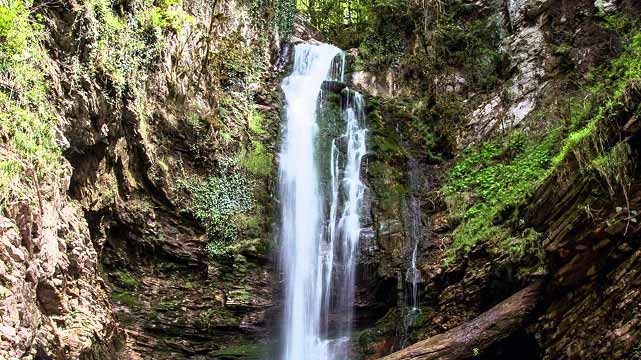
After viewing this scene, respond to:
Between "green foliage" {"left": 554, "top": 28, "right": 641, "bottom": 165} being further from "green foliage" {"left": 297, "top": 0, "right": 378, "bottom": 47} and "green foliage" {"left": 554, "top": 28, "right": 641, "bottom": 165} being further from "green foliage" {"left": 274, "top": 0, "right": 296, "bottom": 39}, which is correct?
"green foliage" {"left": 297, "top": 0, "right": 378, "bottom": 47}

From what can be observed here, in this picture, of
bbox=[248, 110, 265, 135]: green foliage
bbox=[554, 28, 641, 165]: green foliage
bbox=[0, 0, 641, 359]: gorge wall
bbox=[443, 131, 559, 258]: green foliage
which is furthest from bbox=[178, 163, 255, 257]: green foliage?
bbox=[554, 28, 641, 165]: green foliage

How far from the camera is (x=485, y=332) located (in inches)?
290

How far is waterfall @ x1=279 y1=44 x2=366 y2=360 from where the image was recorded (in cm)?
1088

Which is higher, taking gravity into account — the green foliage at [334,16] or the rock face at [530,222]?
the green foliage at [334,16]

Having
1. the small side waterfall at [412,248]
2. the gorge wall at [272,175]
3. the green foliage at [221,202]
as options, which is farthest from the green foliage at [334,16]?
the green foliage at [221,202]

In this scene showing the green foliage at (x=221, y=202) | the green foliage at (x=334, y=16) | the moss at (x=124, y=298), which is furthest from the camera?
the green foliage at (x=334, y=16)

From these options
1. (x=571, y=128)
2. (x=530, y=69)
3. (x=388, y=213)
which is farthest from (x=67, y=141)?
(x=530, y=69)

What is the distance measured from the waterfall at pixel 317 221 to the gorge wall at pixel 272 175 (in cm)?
33

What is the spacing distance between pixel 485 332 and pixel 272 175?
22.7 ft

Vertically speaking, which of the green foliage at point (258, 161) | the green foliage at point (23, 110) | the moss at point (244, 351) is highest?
the green foliage at point (258, 161)

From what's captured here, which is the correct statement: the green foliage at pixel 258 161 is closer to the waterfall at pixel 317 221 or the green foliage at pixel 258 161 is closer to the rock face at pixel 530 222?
the waterfall at pixel 317 221

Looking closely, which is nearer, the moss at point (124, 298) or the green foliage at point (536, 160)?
the green foliage at point (536, 160)

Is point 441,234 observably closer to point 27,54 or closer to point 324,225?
point 324,225

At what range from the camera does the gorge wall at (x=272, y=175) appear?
20.9 ft
